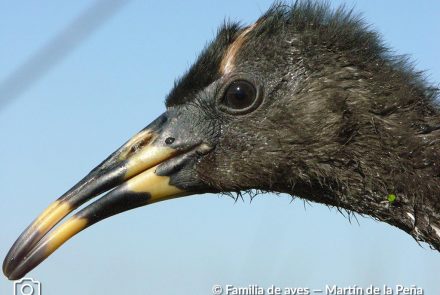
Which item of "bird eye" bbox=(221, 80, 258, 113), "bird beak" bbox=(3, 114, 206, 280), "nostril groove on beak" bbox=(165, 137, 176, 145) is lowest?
"bird beak" bbox=(3, 114, 206, 280)

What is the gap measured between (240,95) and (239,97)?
0.02 meters

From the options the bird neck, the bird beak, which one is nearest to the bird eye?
the bird neck

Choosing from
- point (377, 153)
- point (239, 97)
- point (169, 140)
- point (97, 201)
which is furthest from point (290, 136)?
point (97, 201)

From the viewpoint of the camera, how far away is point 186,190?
738 cm

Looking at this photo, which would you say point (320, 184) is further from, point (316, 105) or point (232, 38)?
point (232, 38)

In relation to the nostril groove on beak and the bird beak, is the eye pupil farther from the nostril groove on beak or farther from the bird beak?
the bird beak

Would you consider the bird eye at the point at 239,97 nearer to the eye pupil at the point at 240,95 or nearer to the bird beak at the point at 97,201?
the eye pupil at the point at 240,95

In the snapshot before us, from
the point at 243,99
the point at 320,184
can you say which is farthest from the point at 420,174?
the point at 243,99

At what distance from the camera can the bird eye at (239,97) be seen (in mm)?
7426

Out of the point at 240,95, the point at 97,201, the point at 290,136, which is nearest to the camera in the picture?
the point at 97,201

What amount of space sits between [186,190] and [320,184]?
90 centimetres

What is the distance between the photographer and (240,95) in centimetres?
748

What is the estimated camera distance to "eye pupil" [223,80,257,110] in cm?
743

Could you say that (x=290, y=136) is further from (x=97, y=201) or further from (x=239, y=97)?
(x=97, y=201)
